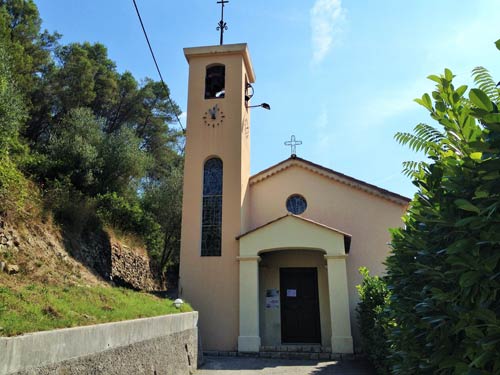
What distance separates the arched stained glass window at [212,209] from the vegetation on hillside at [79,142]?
13.6 feet

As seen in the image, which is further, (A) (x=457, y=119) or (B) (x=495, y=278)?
(A) (x=457, y=119)

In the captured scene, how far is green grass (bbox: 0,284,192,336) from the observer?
3.78 meters

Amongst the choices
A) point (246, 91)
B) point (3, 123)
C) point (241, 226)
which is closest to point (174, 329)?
point (241, 226)

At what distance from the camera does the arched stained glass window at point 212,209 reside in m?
12.1

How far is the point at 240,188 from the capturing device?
1248 cm

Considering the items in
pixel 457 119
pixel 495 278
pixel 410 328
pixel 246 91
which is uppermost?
pixel 246 91

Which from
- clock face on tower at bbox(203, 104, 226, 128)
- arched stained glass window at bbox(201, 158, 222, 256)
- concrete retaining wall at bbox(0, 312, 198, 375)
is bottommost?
concrete retaining wall at bbox(0, 312, 198, 375)

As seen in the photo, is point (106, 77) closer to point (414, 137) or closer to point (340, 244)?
point (340, 244)

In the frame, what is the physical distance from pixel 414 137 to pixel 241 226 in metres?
9.69

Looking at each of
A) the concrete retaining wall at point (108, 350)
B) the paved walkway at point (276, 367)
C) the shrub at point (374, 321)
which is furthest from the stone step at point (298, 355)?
the concrete retaining wall at point (108, 350)

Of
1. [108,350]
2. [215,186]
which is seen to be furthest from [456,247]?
[215,186]

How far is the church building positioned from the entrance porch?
0.03m

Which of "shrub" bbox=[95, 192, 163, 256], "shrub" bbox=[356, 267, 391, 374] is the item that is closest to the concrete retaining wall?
"shrub" bbox=[356, 267, 391, 374]

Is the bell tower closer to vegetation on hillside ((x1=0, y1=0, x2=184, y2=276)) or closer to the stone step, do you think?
the stone step
